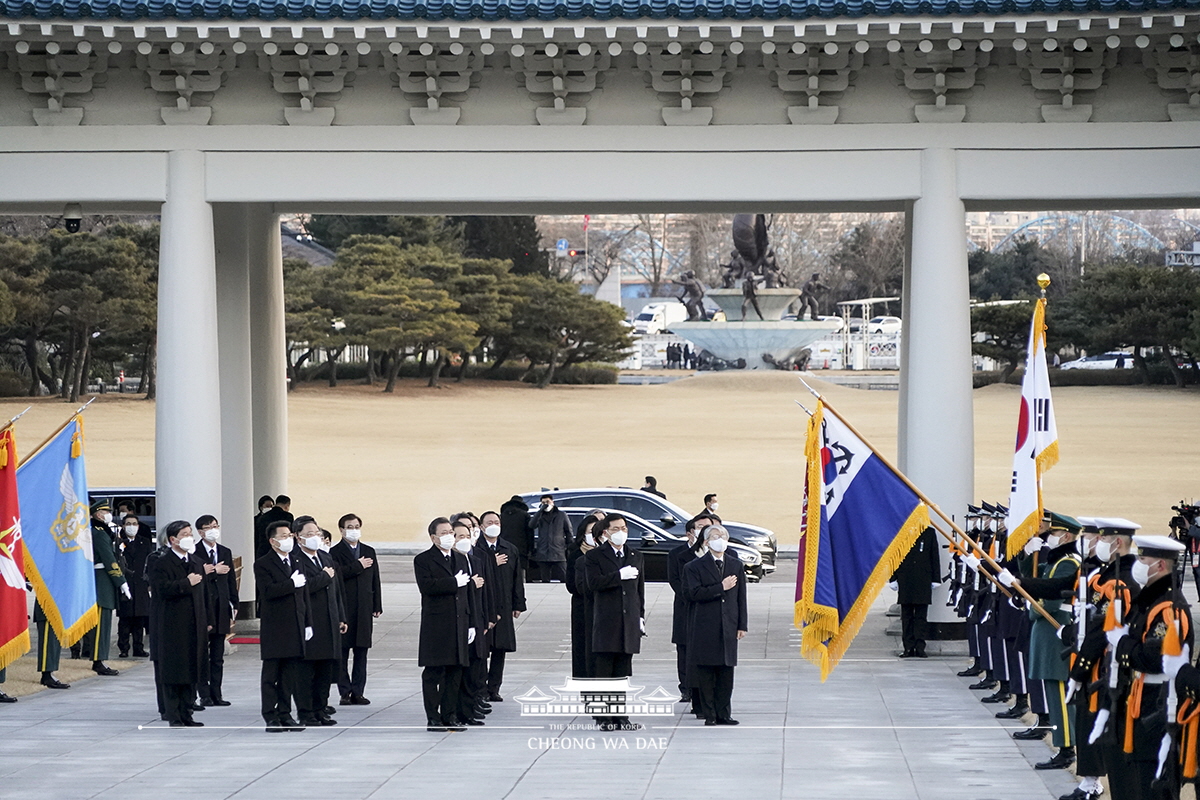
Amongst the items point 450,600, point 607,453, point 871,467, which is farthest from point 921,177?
point 607,453

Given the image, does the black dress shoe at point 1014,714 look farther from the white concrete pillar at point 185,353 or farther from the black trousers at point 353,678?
the white concrete pillar at point 185,353

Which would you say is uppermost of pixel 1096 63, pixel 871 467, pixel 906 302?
pixel 1096 63

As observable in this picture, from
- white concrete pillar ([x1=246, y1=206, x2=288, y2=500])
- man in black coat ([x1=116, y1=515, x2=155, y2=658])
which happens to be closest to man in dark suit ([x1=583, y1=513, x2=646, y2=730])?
man in black coat ([x1=116, y1=515, x2=155, y2=658])

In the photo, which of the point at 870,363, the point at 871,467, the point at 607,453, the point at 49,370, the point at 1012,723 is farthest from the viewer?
the point at 870,363

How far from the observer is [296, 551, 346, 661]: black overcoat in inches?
467

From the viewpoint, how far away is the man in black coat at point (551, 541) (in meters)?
24.0

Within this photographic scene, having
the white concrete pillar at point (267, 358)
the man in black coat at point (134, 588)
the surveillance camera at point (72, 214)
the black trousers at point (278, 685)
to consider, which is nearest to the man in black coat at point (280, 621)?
the black trousers at point (278, 685)

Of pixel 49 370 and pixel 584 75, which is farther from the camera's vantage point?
pixel 49 370

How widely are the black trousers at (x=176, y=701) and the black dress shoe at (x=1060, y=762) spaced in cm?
653

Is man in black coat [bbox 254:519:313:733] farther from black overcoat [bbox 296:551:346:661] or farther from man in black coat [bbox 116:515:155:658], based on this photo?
man in black coat [bbox 116:515:155:658]

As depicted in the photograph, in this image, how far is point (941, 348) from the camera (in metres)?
15.7

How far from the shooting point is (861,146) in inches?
613

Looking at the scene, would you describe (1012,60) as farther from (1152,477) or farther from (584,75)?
(1152,477)

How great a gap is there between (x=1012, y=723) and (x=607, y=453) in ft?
117
